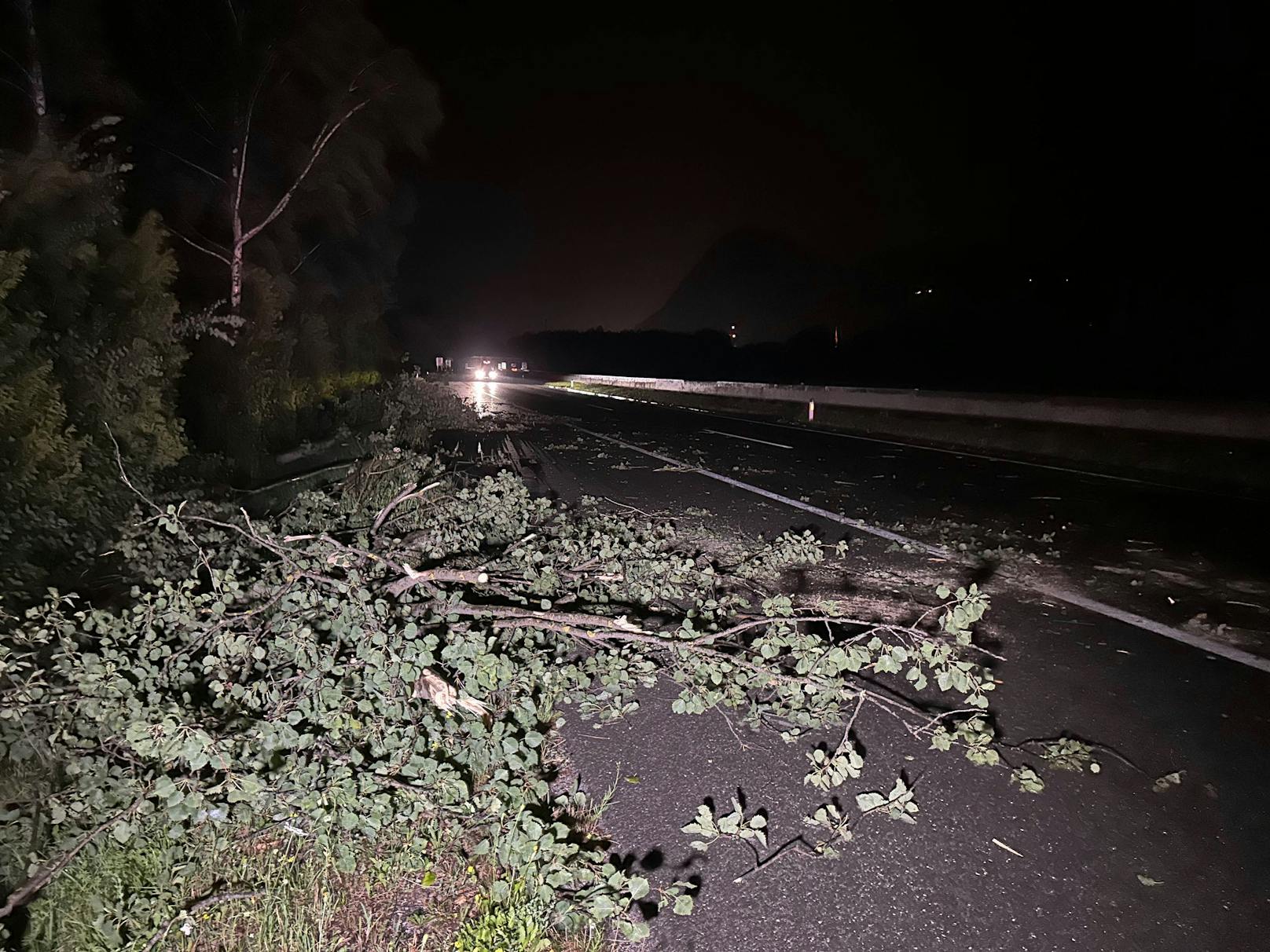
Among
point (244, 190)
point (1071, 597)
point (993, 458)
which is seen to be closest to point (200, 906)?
point (1071, 597)

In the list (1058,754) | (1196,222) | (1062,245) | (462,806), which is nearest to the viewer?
(462,806)

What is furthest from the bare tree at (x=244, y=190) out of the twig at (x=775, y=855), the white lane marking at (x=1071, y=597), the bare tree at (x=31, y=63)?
the twig at (x=775, y=855)

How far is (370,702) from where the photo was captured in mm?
3332

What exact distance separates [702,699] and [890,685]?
119 cm

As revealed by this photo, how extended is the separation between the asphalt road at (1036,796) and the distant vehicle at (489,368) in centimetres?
6033

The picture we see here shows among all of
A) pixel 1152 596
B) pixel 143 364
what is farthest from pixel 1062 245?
pixel 143 364

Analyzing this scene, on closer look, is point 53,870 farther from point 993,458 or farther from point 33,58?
point 993,458

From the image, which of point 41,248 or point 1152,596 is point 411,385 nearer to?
point 41,248

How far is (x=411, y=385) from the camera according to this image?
23.6 m

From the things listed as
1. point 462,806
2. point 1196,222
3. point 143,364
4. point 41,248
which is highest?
point 1196,222

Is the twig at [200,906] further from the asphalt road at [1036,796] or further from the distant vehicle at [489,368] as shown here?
the distant vehicle at [489,368]

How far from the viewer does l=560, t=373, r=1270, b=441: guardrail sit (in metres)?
13.6

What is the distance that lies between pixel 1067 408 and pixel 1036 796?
1605cm

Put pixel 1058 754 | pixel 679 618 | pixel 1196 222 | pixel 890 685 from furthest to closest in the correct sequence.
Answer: pixel 1196 222
pixel 679 618
pixel 890 685
pixel 1058 754
